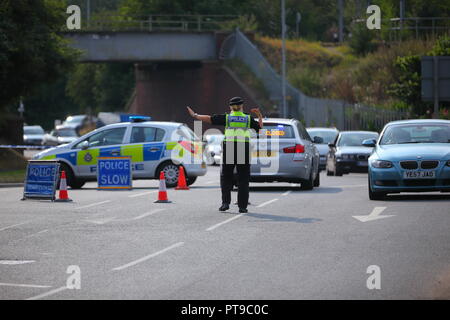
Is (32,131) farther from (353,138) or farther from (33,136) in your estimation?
(353,138)

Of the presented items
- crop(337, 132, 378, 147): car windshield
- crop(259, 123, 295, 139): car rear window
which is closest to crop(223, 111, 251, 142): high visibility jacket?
crop(259, 123, 295, 139): car rear window

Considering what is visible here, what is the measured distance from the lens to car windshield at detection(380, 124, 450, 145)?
68.4 ft

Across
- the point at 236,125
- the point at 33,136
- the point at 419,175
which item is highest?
the point at 236,125

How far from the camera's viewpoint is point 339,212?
58.7 feet

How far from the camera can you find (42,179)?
21594mm

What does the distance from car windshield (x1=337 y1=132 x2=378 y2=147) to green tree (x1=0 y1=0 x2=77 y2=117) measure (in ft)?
39.4

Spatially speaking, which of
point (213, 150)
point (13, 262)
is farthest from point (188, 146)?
point (213, 150)

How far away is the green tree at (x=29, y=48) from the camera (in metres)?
39.4

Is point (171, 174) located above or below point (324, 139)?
below

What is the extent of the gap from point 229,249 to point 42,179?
9502mm

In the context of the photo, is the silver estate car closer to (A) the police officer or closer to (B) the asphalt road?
(B) the asphalt road

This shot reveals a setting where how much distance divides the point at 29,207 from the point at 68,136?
47.6m

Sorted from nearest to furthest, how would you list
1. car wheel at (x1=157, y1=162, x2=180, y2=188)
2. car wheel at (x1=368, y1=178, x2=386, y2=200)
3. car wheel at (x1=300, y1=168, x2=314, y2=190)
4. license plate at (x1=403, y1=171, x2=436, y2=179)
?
license plate at (x1=403, y1=171, x2=436, y2=179), car wheel at (x1=368, y1=178, x2=386, y2=200), car wheel at (x1=300, y1=168, x2=314, y2=190), car wheel at (x1=157, y1=162, x2=180, y2=188)
